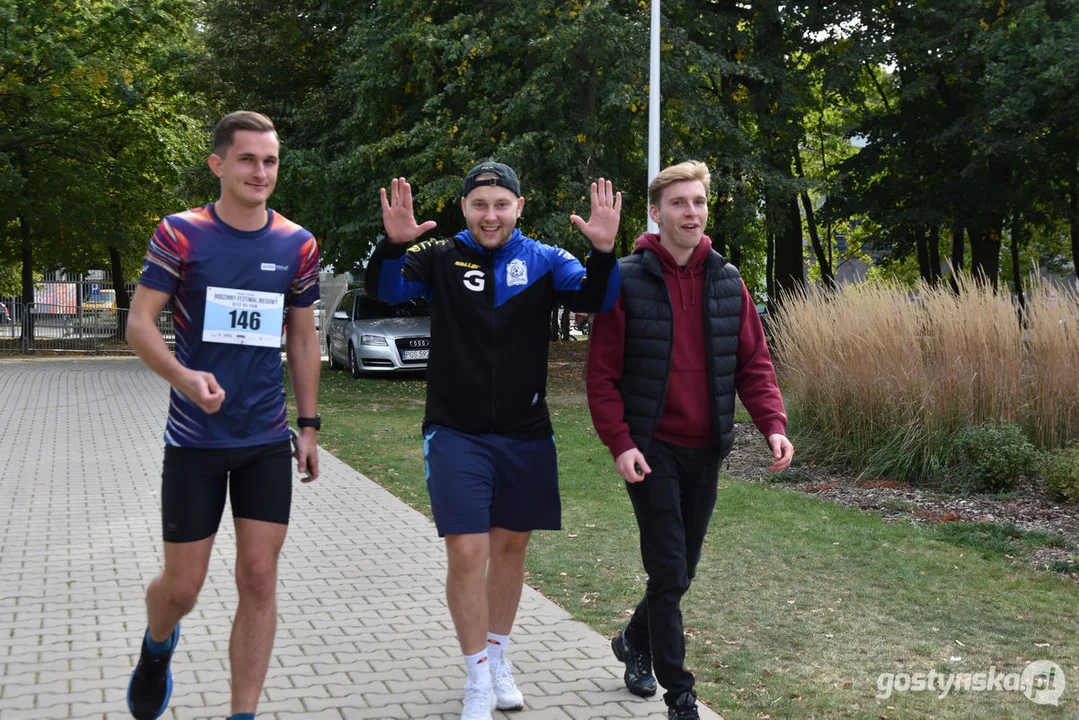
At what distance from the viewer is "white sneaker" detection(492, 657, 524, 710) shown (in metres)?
4.53

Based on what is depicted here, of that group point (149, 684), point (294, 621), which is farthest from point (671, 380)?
point (294, 621)

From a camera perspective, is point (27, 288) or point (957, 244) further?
point (27, 288)

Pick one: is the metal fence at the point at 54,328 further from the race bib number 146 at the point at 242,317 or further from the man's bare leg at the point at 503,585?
the race bib number 146 at the point at 242,317

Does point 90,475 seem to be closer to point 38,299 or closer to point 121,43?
point 121,43

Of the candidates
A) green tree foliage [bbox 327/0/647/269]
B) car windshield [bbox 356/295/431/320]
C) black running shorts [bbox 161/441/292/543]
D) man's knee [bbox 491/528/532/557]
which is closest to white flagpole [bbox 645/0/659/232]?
green tree foliage [bbox 327/0/647/269]

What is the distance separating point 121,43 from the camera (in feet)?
97.7

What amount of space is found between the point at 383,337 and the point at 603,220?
57.5ft

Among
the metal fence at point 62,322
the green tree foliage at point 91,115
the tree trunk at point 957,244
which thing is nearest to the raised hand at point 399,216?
the tree trunk at point 957,244

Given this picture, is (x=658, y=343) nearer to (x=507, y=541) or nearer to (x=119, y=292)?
(x=507, y=541)

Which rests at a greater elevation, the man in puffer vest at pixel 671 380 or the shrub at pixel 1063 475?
the man in puffer vest at pixel 671 380

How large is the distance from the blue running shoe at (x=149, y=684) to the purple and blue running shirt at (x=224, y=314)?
75cm

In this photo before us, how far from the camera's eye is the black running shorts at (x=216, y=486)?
3824 mm

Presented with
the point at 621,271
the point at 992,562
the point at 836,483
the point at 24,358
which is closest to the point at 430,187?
the point at 836,483

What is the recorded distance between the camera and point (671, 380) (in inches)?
171
